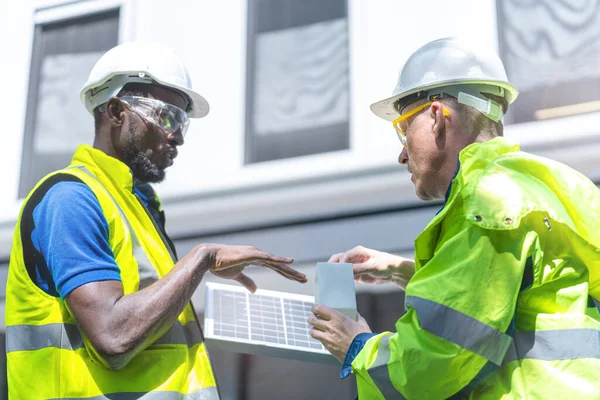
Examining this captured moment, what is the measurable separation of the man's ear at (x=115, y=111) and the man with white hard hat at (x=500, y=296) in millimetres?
1465

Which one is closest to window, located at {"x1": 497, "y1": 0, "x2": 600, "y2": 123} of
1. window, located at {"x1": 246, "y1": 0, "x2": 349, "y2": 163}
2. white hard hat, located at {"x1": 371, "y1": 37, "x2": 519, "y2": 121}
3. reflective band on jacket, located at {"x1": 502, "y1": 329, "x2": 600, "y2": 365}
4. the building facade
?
the building facade

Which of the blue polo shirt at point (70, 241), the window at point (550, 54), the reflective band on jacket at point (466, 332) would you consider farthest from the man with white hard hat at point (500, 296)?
the window at point (550, 54)

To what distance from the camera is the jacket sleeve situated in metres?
2.05

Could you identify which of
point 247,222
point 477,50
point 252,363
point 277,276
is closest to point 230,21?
point 247,222

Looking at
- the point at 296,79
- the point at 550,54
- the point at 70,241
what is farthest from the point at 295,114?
the point at 70,241

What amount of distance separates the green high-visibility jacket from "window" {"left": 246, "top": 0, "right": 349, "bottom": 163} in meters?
3.21

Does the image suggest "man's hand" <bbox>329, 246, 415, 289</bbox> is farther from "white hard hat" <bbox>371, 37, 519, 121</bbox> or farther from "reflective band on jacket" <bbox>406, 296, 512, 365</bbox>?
"reflective band on jacket" <bbox>406, 296, 512, 365</bbox>

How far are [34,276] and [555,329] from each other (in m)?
1.65

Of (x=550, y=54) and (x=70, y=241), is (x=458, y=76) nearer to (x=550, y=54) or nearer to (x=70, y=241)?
(x=70, y=241)

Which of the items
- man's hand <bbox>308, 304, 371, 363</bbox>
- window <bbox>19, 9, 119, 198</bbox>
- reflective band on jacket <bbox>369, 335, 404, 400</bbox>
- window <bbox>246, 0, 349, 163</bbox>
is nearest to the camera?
reflective band on jacket <bbox>369, 335, 404, 400</bbox>

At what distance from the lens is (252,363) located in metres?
4.55

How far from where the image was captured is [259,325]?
3.07 m

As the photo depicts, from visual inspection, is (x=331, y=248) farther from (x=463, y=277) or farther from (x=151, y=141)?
(x=463, y=277)

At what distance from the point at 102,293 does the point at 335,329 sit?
73cm
